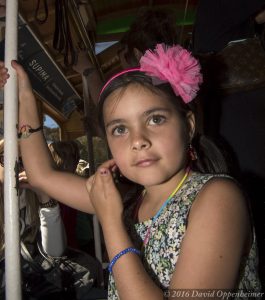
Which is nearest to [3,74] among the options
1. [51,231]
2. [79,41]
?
[51,231]

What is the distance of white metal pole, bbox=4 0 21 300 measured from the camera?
2.45 feet

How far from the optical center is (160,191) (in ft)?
3.49

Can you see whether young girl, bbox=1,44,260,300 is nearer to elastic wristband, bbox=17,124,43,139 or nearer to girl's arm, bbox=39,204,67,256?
elastic wristband, bbox=17,124,43,139

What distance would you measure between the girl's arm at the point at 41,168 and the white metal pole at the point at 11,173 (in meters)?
0.23

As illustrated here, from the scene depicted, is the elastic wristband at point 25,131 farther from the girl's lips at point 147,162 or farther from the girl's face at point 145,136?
the girl's lips at point 147,162

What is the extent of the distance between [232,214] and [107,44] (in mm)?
2443

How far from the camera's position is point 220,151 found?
3.57 ft

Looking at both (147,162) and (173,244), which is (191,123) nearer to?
(147,162)

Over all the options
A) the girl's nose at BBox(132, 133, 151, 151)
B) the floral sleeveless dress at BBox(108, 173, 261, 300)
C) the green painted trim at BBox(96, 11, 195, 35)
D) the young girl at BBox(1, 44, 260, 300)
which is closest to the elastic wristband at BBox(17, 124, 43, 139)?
the young girl at BBox(1, 44, 260, 300)

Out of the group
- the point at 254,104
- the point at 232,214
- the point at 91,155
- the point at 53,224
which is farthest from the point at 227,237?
the point at 91,155

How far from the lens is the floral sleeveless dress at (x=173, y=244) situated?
85 centimetres

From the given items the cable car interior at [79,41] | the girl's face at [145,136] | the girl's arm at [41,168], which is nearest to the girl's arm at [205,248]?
the girl's face at [145,136]

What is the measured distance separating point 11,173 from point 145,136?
15.3 inches

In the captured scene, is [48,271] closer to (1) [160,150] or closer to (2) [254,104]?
(1) [160,150]
